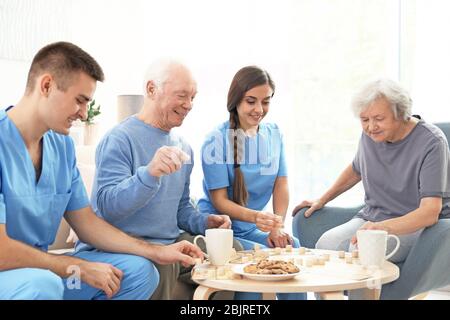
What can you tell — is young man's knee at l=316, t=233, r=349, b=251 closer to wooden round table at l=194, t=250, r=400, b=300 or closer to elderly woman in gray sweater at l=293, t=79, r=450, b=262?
elderly woman in gray sweater at l=293, t=79, r=450, b=262

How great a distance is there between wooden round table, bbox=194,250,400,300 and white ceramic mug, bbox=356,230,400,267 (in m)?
0.03

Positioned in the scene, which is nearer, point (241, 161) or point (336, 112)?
point (241, 161)

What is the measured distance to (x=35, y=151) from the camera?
5.57 ft

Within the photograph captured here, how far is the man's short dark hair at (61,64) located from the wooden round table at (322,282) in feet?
2.12

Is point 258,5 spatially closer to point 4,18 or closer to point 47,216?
point 4,18

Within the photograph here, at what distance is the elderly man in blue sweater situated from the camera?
1.89m

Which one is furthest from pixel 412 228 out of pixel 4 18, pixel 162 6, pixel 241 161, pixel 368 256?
pixel 162 6

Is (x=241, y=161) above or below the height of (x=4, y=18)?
below

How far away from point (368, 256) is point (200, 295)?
18.8 inches

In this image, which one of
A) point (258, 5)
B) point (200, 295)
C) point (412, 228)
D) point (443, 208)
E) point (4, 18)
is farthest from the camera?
point (258, 5)

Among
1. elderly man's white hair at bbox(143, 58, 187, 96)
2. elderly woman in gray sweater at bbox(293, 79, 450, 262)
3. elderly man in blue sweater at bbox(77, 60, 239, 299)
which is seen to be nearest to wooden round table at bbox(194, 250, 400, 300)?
elderly woman in gray sweater at bbox(293, 79, 450, 262)

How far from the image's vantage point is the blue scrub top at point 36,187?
158 cm

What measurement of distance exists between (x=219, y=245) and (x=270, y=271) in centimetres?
19

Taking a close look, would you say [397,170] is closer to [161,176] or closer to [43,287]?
[161,176]
